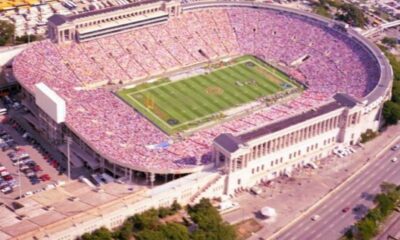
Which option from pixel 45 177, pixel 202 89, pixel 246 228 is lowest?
pixel 45 177

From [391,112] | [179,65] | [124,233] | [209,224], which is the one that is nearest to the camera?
[124,233]

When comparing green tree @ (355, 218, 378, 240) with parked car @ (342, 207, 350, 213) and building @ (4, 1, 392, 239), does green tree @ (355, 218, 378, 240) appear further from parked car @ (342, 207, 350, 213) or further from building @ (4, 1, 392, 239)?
building @ (4, 1, 392, 239)

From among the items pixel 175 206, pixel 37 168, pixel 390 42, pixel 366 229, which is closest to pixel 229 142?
pixel 175 206

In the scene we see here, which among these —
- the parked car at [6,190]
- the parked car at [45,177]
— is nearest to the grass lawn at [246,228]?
the parked car at [45,177]

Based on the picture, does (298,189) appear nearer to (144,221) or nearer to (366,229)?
(366,229)

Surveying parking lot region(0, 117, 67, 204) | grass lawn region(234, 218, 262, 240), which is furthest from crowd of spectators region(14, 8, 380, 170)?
grass lawn region(234, 218, 262, 240)

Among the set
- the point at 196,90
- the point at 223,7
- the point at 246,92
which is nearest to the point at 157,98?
the point at 196,90

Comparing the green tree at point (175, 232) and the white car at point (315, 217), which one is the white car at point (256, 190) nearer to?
the white car at point (315, 217)

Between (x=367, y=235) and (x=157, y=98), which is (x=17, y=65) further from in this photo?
(x=367, y=235)
